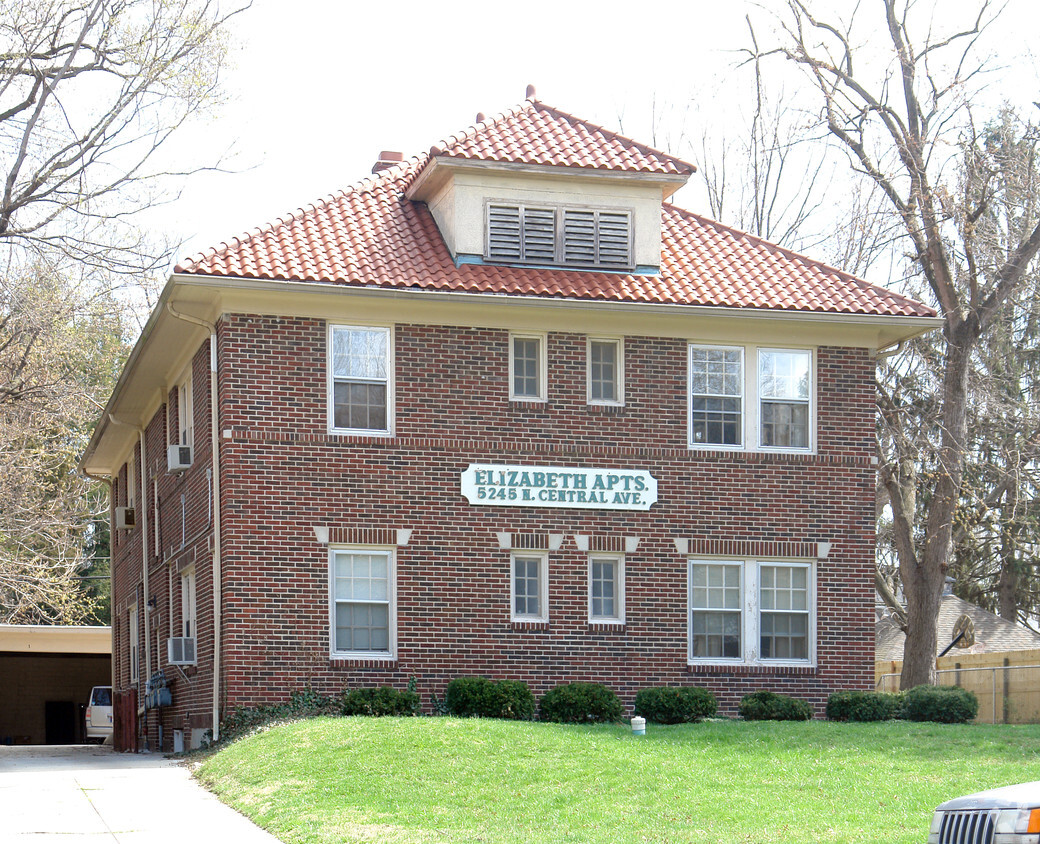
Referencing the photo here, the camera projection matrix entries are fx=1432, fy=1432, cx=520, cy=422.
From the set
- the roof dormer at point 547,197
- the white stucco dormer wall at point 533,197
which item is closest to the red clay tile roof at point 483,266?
the roof dormer at point 547,197

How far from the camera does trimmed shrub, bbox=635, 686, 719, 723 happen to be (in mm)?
20266

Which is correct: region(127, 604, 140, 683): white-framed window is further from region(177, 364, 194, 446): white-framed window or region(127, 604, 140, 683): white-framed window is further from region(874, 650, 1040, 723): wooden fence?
region(874, 650, 1040, 723): wooden fence

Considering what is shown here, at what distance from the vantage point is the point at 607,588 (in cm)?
2169

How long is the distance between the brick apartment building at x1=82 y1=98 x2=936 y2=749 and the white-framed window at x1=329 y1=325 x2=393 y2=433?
0.04m

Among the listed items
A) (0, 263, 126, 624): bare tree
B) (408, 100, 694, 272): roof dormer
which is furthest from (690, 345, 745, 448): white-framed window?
(0, 263, 126, 624): bare tree

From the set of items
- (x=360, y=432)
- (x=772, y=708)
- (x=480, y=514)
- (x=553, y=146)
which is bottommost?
(x=772, y=708)

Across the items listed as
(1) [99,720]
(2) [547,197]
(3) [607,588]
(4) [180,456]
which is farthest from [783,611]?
(1) [99,720]

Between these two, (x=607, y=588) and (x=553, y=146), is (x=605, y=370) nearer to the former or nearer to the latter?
(x=607, y=588)

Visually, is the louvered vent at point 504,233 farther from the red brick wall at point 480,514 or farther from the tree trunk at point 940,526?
the tree trunk at point 940,526

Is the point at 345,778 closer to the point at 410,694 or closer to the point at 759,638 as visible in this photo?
the point at 410,694

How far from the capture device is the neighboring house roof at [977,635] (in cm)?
3653

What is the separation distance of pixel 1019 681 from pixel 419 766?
17484 mm

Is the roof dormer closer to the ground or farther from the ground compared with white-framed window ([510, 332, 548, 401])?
farther from the ground

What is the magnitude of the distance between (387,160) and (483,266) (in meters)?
4.54
